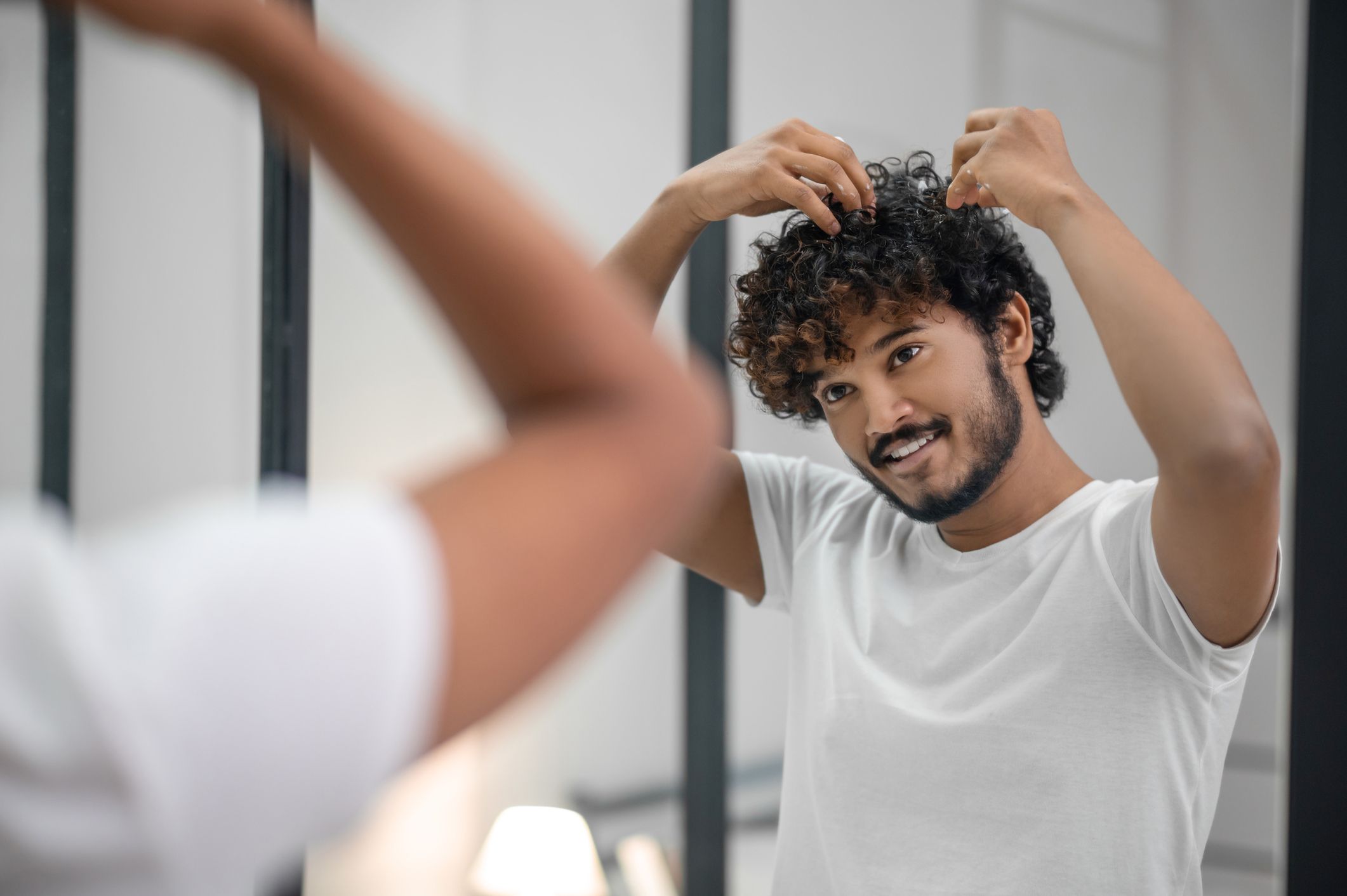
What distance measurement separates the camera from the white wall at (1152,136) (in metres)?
1.52

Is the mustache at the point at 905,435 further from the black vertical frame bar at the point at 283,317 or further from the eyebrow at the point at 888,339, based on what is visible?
the black vertical frame bar at the point at 283,317

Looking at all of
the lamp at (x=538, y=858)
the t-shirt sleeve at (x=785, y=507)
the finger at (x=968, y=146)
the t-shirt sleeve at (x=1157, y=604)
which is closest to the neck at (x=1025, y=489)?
the t-shirt sleeve at (x=1157, y=604)

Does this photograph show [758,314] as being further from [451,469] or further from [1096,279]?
[451,469]

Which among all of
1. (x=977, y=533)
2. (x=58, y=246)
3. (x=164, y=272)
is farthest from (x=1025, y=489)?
(x=58, y=246)

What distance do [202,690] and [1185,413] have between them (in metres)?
0.86

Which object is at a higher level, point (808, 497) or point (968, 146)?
point (968, 146)

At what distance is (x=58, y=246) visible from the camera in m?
1.74

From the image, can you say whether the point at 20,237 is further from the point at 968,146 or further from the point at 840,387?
the point at 968,146

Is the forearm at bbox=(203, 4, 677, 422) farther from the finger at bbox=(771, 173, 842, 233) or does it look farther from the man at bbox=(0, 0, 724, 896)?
the finger at bbox=(771, 173, 842, 233)

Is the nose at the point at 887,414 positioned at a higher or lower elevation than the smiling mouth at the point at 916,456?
higher

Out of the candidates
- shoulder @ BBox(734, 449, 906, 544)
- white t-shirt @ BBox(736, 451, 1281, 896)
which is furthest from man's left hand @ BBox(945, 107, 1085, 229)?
shoulder @ BBox(734, 449, 906, 544)

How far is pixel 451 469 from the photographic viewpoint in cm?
35

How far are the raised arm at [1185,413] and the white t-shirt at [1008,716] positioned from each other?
2.1 inches

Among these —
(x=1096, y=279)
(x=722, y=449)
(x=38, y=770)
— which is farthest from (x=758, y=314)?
(x=38, y=770)
